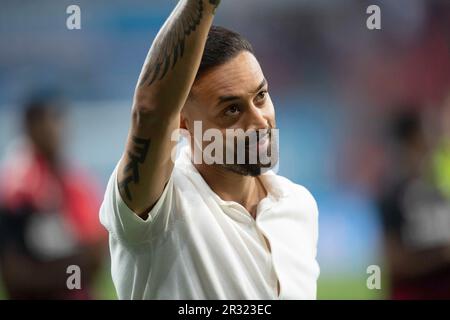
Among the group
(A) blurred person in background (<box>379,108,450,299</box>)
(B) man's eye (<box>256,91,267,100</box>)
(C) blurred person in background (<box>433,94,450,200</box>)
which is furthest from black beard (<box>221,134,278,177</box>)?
(C) blurred person in background (<box>433,94,450,200</box>)

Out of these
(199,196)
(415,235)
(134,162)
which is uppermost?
(134,162)

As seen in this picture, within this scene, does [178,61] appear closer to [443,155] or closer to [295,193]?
[295,193]

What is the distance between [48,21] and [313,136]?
4.21 ft

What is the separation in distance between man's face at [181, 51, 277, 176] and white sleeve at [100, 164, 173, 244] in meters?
0.22

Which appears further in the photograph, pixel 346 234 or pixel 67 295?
pixel 346 234

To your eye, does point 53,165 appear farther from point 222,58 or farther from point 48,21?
point 222,58

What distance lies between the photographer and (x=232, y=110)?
1744 mm

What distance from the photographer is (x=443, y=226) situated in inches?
112

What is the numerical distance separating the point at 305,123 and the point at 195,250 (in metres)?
2.01

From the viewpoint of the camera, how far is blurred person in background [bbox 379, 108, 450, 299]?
8.67 ft

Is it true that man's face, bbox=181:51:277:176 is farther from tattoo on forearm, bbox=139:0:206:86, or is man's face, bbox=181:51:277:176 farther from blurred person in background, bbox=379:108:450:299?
blurred person in background, bbox=379:108:450:299

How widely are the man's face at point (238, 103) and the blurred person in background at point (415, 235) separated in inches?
41.8

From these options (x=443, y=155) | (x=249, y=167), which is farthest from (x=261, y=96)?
(x=443, y=155)
